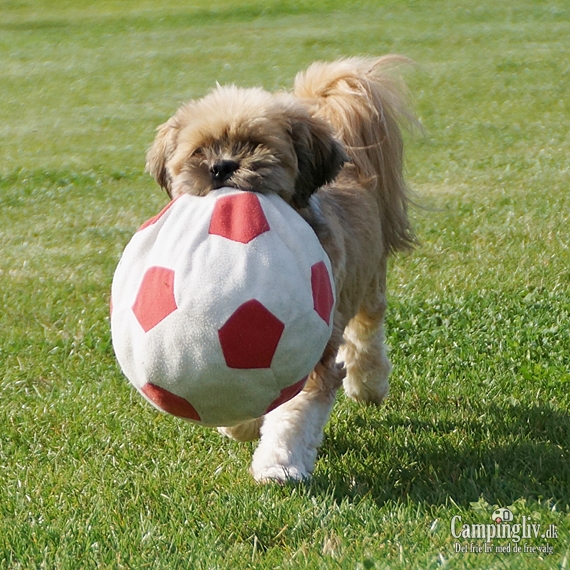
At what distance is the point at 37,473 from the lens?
14.1ft

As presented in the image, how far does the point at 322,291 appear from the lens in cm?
362

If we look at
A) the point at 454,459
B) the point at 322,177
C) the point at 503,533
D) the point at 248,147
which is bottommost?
the point at 454,459

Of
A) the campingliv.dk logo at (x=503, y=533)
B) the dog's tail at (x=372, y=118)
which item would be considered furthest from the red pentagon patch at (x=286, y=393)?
the dog's tail at (x=372, y=118)

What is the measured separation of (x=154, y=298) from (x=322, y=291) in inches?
26.8

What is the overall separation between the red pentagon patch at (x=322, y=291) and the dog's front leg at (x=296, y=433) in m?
0.68

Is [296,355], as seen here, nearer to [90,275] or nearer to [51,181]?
[90,275]

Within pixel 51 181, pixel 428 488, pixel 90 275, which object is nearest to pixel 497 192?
pixel 90 275

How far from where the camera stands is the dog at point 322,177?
3.79 m

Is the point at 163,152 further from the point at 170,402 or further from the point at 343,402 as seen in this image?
the point at 343,402

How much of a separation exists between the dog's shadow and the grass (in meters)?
0.01

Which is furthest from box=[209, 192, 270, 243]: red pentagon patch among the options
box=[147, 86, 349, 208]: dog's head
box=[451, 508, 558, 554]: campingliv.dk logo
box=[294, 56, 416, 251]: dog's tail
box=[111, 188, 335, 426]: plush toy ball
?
box=[294, 56, 416, 251]: dog's tail

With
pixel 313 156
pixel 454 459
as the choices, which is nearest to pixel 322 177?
pixel 313 156

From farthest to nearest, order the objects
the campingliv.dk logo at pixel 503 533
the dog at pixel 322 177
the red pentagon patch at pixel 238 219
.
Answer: the dog at pixel 322 177 → the red pentagon patch at pixel 238 219 → the campingliv.dk logo at pixel 503 533

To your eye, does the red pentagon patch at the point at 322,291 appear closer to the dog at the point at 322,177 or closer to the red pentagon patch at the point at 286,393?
the red pentagon patch at the point at 286,393
